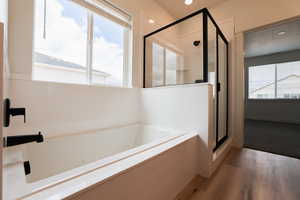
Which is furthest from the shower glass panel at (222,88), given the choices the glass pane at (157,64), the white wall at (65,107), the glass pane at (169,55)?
the white wall at (65,107)

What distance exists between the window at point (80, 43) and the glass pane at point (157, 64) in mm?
498

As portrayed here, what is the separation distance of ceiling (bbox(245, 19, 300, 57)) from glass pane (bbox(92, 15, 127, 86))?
264 cm

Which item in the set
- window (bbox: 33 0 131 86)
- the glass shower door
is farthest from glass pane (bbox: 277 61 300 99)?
window (bbox: 33 0 131 86)

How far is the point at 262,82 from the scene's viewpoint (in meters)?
4.90

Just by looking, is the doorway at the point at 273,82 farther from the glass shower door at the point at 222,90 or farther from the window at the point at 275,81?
the glass shower door at the point at 222,90

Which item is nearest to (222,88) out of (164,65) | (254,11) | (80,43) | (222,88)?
(222,88)

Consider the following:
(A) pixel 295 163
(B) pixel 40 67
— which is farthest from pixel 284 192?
(B) pixel 40 67

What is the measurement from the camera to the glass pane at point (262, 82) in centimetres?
481

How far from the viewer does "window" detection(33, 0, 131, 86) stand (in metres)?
1.38

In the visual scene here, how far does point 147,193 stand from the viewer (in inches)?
31.6

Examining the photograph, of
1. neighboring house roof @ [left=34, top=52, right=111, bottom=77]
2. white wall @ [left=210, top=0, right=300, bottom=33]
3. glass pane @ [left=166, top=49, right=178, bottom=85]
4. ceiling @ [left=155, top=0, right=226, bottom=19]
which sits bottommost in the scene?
neighboring house roof @ [left=34, top=52, right=111, bottom=77]

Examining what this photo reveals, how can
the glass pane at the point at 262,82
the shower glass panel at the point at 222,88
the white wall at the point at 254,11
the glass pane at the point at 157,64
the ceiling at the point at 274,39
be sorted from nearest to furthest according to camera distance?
the white wall at the point at 254,11 < the shower glass panel at the point at 222,88 < the glass pane at the point at 157,64 < the ceiling at the point at 274,39 < the glass pane at the point at 262,82

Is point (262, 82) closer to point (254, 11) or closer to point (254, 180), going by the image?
point (254, 11)

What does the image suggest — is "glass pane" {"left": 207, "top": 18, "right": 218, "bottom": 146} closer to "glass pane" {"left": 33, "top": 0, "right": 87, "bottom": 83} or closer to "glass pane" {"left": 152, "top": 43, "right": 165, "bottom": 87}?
"glass pane" {"left": 152, "top": 43, "right": 165, "bottom": 87}
